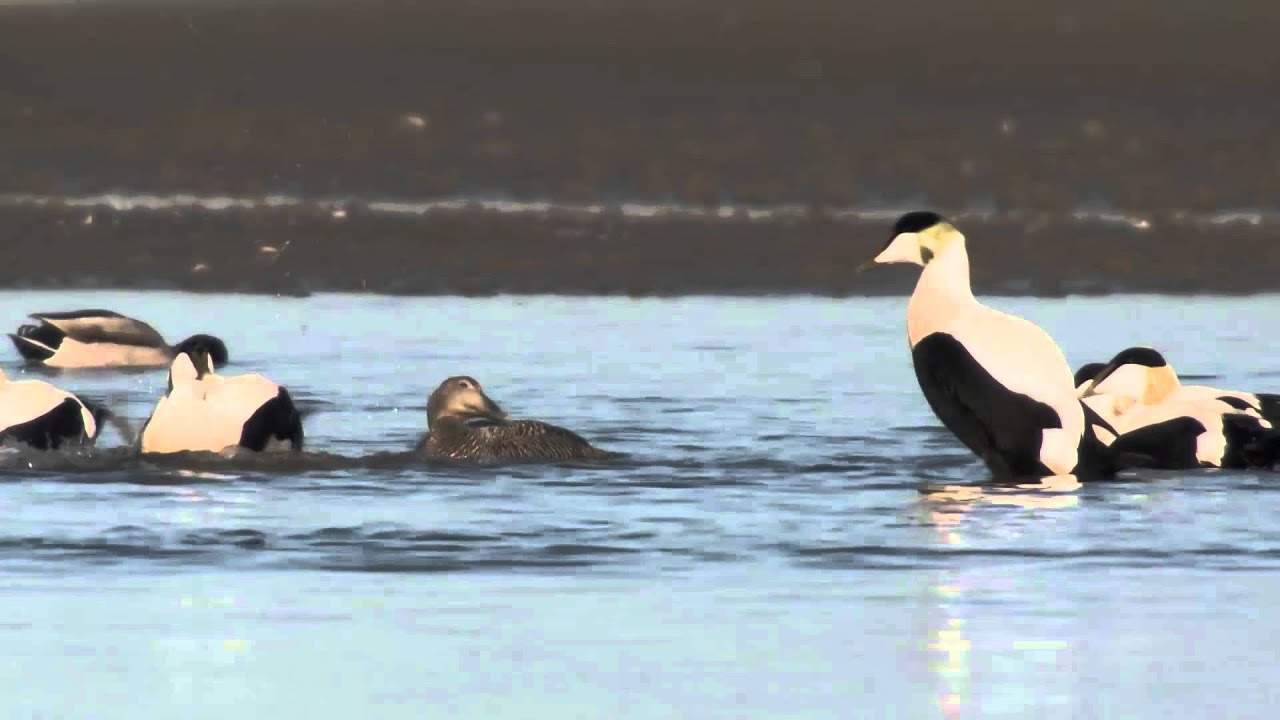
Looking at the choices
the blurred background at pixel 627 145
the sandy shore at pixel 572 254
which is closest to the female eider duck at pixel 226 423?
the sandy shore at pixel 572 254

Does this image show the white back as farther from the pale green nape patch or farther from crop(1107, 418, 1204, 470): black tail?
crop(1107, 418, 1204, 470): black tail

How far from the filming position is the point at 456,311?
1923cm

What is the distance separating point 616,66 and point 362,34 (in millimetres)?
4003

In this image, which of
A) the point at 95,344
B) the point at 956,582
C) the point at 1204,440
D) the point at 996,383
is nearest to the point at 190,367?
the point at 996,383

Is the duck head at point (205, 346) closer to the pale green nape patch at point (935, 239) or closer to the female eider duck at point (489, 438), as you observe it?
the female eider duck at point (489, 438)

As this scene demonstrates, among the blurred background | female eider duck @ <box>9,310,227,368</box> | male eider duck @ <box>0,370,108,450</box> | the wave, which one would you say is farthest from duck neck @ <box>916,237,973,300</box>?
the wave

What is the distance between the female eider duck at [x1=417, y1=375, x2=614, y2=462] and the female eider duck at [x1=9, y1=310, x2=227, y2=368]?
15.6 feet

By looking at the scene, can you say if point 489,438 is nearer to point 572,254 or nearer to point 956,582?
point 956,582

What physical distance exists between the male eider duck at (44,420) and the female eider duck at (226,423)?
0.52m

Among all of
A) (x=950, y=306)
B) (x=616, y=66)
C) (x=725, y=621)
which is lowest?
(x=725, y=621)

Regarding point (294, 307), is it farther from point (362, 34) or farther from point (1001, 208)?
point (362, 34)

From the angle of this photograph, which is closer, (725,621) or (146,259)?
(725,621)

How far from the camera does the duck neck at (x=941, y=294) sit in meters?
11.0

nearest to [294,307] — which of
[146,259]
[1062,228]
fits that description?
[146,259]
